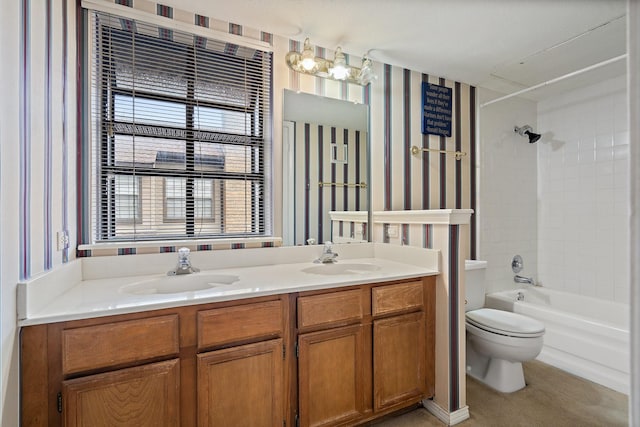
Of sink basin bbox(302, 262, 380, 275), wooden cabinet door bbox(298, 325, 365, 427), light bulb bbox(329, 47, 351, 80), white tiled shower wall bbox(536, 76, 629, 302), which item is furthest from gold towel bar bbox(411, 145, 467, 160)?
wooden cabinet door bbox(298, 325, 365, 427)

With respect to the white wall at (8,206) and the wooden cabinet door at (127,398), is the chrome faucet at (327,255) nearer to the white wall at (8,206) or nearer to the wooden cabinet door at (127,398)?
the wooden cabinet door at (127,398)

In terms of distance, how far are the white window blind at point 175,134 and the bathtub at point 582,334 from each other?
7.63 ft

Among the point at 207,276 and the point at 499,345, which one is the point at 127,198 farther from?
the point at 499,345

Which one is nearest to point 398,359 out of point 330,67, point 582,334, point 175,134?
point 582,334

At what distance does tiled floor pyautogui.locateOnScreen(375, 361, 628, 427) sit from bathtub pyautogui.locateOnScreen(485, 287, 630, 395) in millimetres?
104

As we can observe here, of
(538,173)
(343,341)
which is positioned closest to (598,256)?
(538,173)

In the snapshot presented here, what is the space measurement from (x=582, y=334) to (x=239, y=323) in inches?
97.2

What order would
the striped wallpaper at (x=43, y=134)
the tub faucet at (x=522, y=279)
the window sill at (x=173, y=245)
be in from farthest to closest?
the tub faucet at (x=522, y=279)
the window sill at (x=173, y=245)
the striped wallpaper at (x=43, y=134)

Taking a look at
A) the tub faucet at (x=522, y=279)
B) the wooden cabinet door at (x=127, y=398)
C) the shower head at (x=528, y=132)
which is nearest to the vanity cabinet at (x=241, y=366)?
the wooden cabinet door at (x=127, y=398)

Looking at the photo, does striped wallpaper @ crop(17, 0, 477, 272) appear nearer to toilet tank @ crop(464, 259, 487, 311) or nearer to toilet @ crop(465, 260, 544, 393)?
toilet tank @ crop(464, 259, 487, 311)

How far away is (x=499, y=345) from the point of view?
79.6 inches

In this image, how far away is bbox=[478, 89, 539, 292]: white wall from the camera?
288 centimetres

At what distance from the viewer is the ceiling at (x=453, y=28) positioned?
68.6 inches

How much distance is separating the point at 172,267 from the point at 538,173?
347 cm
